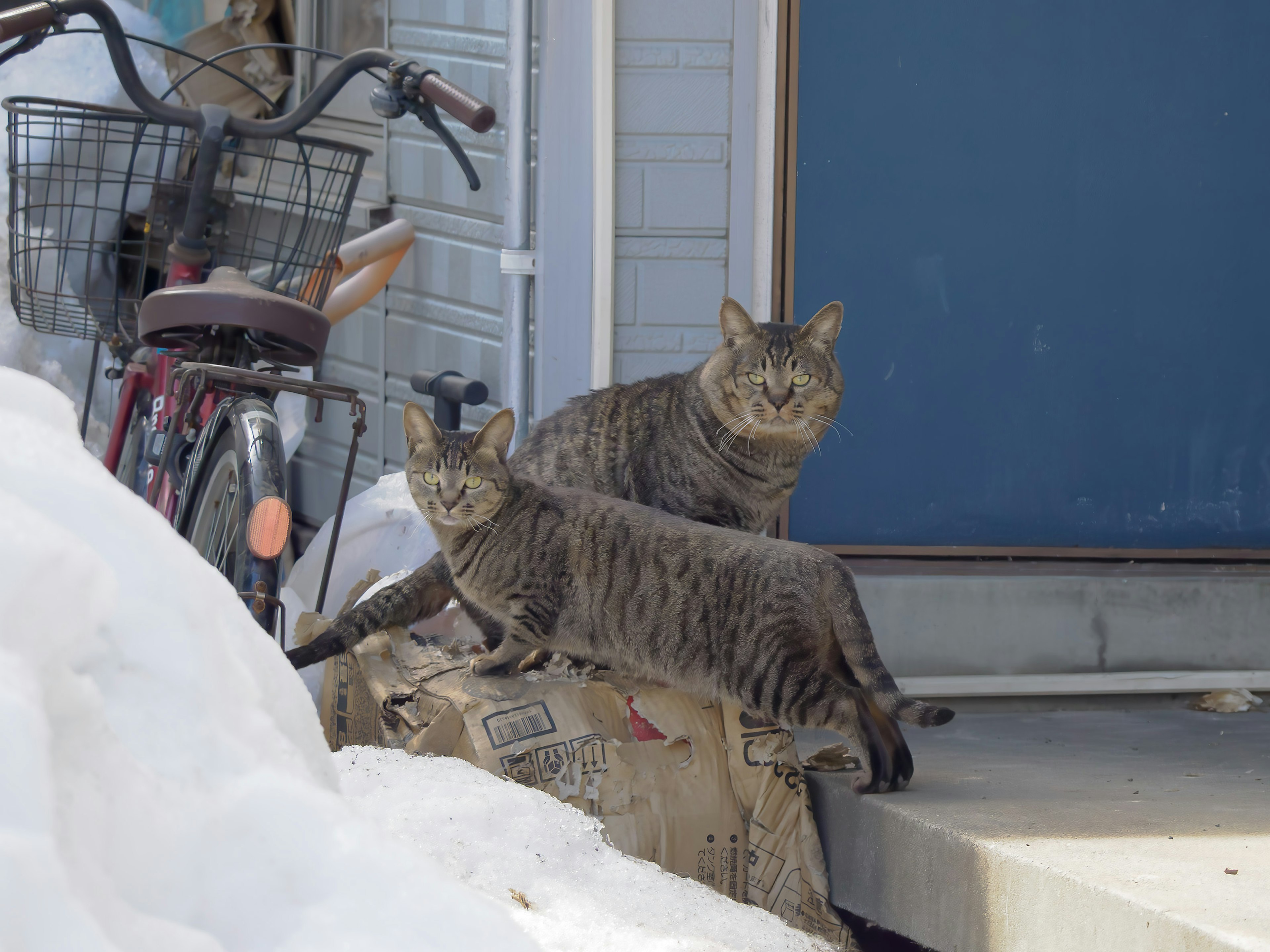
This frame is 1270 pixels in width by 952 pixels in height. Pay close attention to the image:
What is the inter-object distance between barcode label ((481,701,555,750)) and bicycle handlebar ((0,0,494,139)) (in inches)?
50.4

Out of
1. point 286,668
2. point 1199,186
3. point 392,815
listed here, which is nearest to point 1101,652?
point 1199,186

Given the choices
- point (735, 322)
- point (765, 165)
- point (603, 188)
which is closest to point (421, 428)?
point (735, 322)

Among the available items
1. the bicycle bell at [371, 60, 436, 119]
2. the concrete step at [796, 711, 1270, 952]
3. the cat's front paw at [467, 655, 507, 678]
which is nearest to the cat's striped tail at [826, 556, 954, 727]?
the concrete step at [796, 711, 1270, 952]

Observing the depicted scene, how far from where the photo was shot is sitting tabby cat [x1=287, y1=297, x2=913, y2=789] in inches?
103

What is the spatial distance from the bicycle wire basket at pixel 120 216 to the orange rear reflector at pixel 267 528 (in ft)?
2.38

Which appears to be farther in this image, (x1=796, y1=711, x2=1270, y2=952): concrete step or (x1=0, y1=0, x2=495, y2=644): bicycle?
(x1=0, y1=0, x2=495, y2=644): bicycle

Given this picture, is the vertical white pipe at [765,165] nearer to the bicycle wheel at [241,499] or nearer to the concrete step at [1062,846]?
the concrete step at [1062,846]

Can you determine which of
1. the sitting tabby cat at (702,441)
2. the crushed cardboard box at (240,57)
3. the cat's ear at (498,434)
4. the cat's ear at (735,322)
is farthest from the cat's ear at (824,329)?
the crushed cardboard box at (240,57)

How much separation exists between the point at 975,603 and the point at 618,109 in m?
1.76

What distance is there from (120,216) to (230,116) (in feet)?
1.50

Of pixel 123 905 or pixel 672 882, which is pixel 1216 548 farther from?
pixel 123 905

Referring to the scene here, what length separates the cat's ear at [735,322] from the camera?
2662 mm

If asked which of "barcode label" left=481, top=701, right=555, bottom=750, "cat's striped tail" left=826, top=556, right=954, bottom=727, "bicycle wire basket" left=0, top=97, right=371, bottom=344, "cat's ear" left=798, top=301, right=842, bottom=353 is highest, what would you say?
"bicycle wire basket" left=0, top=97, right=371, bottom=344

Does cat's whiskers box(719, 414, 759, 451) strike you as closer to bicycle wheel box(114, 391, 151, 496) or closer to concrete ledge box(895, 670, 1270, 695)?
concrete ledge box(895, 670, 1270, 695)
